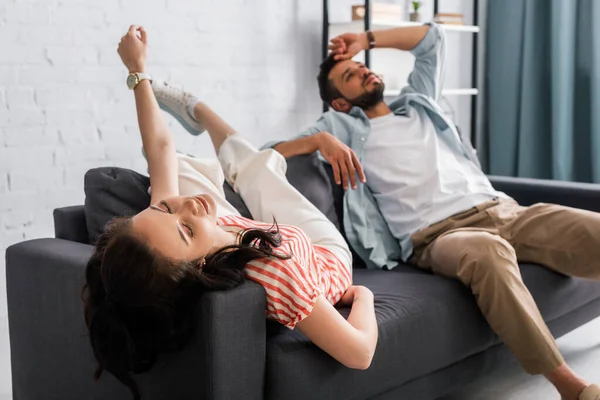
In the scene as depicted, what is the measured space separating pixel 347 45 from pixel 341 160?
64cm

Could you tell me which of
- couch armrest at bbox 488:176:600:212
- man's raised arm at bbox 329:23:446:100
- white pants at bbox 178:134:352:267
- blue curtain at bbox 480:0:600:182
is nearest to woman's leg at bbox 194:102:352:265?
white pants at bbox 178:134:352:267

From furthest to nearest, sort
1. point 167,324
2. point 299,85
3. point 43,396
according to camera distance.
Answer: point 299,85 → point 43,396 → point 167,324

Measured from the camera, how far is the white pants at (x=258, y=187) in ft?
6.96

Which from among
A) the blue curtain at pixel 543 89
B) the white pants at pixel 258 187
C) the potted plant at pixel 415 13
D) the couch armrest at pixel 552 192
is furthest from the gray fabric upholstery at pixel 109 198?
the blue curtain at pixel 543 89

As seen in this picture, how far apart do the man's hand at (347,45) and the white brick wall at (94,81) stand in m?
0.73

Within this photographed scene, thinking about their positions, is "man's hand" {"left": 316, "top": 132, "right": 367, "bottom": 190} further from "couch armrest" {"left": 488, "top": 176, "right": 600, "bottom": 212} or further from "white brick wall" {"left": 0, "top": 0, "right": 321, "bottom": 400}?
"white brick wall" {"left": 0, "top": 0, "right": 321, "bottom": 400}

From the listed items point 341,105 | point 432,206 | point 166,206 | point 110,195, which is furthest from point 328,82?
point 166,206

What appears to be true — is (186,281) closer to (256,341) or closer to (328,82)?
(256,341)

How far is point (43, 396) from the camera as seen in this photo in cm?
197

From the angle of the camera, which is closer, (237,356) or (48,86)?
(237,356)

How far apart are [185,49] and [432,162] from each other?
120 cm

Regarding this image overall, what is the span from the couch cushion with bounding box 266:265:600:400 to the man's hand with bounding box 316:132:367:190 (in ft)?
0.93

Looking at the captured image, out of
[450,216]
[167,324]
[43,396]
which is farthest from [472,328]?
[43,396]

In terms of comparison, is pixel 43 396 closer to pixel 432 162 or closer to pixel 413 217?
pixel 413 217
